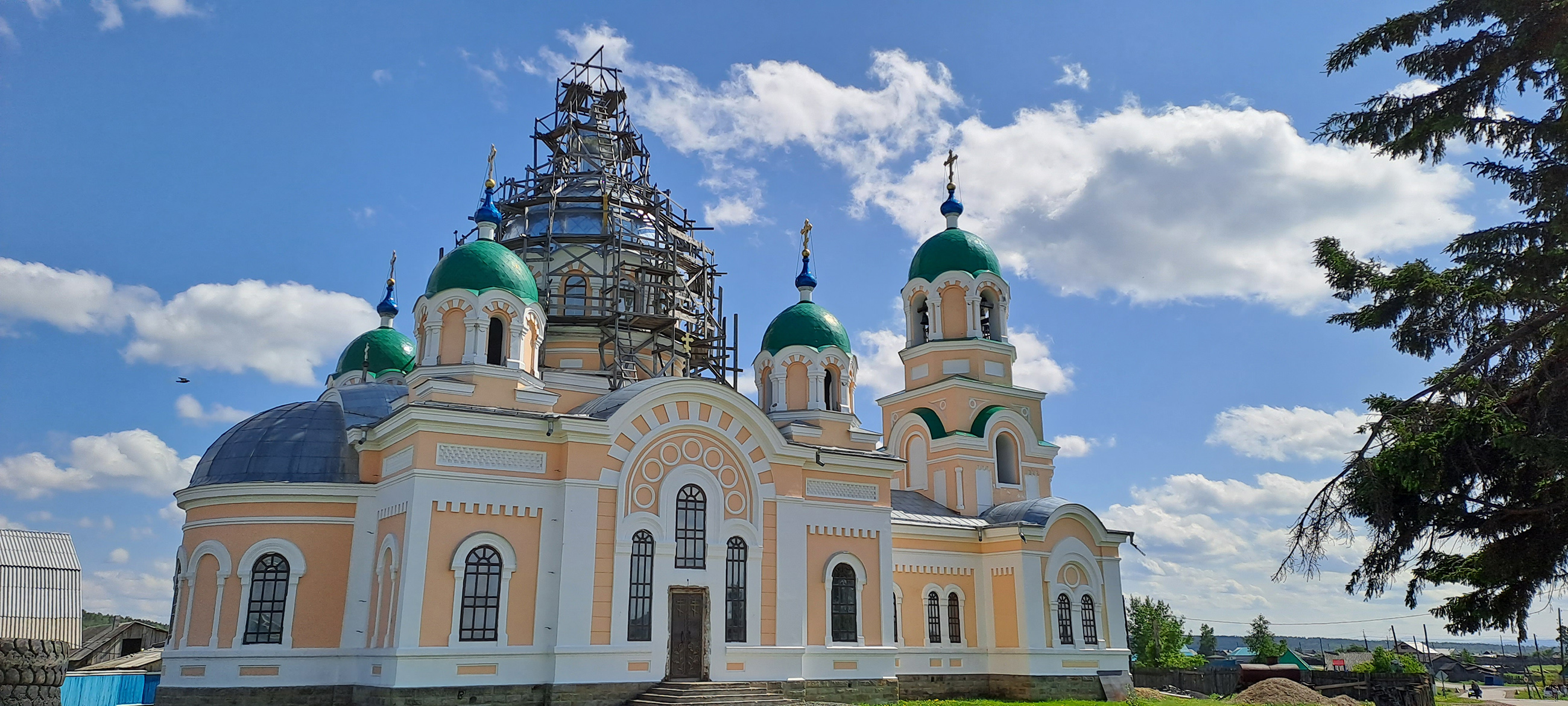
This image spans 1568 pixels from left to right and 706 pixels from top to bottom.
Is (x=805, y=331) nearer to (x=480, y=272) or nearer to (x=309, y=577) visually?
(x=480, y=272)

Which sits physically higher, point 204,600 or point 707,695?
point 204,600

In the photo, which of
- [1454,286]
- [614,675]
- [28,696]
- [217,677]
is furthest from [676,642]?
[1454,286]

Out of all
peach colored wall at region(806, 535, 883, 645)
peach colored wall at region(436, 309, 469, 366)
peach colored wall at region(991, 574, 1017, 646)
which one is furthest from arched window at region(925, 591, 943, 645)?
peach colored wall at region(436, 309, 469, 366)

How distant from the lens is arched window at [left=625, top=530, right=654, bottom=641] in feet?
50.2

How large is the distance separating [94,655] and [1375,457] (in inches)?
998

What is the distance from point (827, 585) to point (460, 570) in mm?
6162

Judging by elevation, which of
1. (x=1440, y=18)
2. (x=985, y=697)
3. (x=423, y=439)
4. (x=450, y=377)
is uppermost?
(x=1440, y=18)

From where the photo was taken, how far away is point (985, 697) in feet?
65.9

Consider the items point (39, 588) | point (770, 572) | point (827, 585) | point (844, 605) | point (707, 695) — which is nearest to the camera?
point (39, 588)

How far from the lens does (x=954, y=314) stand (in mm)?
23188

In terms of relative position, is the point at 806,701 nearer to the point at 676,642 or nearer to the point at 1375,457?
the point at 676,642

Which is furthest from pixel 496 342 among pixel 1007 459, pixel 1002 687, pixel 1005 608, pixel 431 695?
pixel 1002 687

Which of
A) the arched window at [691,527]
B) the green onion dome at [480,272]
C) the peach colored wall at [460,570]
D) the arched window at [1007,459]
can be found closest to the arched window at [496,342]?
the green onion dome at [480,272]

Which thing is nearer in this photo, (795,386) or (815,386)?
(815,386)
